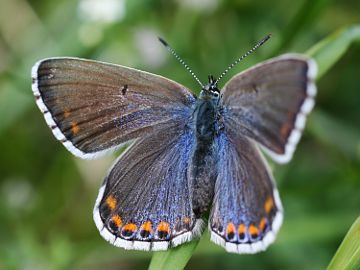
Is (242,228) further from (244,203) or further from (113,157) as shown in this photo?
(113,157)

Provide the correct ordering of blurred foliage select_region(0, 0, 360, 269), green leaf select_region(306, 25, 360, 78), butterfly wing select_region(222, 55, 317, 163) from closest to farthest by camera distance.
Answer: butterfly wing select_region(222, 55, 317, 163) → green leaf select_region(306, 25, 360, 78) → blurred foliage select_region(0, 0, 360, 269)

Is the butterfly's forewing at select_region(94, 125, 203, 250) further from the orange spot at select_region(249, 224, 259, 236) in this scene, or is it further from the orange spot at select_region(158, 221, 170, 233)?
the orange spot at select_region(249, 224, 259, 236)

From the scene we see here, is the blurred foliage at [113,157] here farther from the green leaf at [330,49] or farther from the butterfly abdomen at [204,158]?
the butterfly abdomen at [204,158]

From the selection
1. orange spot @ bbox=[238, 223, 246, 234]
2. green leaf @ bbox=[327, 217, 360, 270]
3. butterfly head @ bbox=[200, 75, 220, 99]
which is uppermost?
butterfly head @ bbox=[200, 75, 220, 99]

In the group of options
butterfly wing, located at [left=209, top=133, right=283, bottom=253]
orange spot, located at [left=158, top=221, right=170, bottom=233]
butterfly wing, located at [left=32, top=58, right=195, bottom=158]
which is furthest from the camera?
butterfly wing, located at [left=32, top=58, right=195, bottom=158]

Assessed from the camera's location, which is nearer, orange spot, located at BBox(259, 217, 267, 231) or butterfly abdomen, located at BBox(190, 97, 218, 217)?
orange spot, located at BBox(259, 217, 267, 231)

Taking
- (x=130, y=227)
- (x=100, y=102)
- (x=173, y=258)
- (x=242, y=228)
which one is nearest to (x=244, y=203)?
(x=242, y=228)

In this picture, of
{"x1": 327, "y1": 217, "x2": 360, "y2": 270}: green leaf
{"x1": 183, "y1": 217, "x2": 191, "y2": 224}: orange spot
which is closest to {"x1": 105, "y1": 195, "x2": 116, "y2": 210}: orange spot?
{"x1": 183, "y1": 217, "x2": 191, "y2": 224}: orange spot
